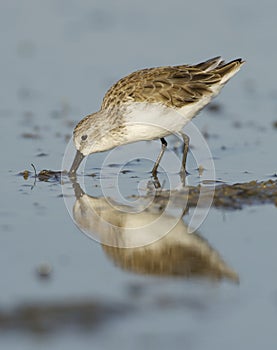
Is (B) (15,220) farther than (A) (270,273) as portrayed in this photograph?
Yes

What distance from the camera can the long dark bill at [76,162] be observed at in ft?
32.7

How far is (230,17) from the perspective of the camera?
17109 mm

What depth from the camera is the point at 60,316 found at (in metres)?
5.84

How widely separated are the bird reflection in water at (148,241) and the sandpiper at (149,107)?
923mm

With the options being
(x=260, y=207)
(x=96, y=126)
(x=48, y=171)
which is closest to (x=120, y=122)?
(x=96, y=126)

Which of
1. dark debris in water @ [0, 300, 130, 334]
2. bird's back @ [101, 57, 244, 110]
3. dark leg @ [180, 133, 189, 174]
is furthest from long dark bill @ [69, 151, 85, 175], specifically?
dark debris in water @ [0, 300, 130, 334]

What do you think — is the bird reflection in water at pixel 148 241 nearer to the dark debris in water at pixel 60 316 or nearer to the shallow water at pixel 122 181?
the shallow water at pixel 122 181

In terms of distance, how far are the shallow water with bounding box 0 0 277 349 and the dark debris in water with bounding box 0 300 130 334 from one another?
13 millimetres

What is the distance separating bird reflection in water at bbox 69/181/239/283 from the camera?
686cm

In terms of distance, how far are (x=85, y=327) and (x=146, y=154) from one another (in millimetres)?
5542

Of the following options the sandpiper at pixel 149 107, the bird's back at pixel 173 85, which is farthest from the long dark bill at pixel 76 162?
the bird's back at pixel 173 85

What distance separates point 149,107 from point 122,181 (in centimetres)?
90

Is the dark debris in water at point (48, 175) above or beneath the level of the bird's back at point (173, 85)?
beneath

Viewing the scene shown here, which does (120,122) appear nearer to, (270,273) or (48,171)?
(48,171)
